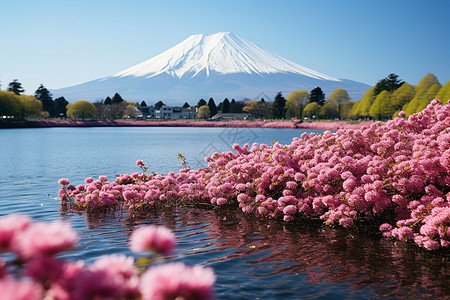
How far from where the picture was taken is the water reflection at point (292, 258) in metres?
6.25

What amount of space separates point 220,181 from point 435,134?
6199mm

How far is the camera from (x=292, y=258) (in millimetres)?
7801

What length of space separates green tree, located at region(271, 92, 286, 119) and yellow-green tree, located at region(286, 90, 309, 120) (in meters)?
5.53

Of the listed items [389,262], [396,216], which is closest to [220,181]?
[396,216]

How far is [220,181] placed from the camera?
41.1 feet

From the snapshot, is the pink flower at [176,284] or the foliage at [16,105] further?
the foliage at [16,105]

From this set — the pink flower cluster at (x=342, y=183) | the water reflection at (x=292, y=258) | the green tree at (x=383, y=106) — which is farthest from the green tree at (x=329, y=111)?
the water reflection at (x=292, y=258)

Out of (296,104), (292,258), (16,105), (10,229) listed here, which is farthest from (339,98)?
(10,229)

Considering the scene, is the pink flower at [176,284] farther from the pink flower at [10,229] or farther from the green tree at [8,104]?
the green tree at [8,104]

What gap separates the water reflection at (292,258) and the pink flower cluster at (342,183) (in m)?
0.44

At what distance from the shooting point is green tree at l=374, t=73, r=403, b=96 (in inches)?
4175

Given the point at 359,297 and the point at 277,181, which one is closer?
the point at 359,297

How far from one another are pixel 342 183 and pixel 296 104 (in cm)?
13820

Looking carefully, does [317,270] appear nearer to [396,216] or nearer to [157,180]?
[396,216]
